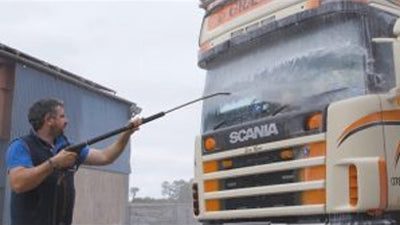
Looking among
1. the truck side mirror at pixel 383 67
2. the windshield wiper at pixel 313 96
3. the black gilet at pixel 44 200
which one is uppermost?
the truck side mirror at pixel 383 67

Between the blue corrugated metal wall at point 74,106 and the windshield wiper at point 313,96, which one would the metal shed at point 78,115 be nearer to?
the blue corrugated metal wall at point 74,106

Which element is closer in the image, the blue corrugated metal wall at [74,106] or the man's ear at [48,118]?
the man's ear at [48,118]

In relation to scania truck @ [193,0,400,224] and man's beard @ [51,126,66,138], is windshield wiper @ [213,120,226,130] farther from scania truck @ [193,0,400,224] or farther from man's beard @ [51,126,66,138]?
man's beard @ [51,126,66,138]

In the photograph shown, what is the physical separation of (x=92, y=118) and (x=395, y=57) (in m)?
17.4

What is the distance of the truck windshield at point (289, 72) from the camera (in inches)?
231

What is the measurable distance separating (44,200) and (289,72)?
2.86m

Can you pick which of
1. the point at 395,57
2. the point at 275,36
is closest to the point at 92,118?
the point at 275,36

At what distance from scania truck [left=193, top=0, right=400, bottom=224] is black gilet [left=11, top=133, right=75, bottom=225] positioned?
2189mm

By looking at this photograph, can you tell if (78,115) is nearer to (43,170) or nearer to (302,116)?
(302,116)

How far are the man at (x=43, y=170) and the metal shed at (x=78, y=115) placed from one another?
12884mm

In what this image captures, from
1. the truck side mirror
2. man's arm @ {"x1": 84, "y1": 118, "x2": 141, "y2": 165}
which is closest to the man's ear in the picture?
man's arm @ {"x1": 84, "y1": 118, "x2": 141, "y2": 165}

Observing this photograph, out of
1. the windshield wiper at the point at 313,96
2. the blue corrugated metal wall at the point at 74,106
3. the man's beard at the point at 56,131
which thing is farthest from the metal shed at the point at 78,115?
the man's beard at the point at 56,131

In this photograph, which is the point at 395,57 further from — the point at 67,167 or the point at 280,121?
the point at 67,167

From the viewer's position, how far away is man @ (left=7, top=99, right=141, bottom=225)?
4273 mm
